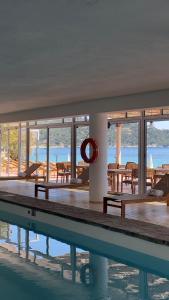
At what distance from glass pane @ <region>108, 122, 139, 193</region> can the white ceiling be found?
2980 millimetres

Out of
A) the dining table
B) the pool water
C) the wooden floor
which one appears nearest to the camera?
the pool water

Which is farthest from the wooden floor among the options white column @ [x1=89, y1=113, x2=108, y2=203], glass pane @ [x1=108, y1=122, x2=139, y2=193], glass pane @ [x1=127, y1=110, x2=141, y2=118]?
glass pane @ [x1=127, y1=110, x2=141, y2=118]

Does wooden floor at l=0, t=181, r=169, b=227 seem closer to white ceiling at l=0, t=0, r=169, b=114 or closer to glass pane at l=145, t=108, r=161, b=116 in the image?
glass pane at l=145, t=108, r=161, b=116

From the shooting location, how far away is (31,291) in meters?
4.53

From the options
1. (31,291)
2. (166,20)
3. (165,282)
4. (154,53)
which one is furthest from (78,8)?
(165,282)

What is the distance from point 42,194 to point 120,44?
719 centimetres

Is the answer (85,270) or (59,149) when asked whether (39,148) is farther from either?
(85,270)

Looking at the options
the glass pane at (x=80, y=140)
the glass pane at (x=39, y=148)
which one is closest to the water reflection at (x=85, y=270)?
the glass pane at (x=80, y=140)

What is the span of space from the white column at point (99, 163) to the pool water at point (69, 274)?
279 cm

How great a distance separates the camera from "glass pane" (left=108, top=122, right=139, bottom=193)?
10.8 m

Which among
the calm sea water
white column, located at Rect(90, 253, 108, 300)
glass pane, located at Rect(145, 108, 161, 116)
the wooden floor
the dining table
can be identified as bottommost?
white column, located at Rect(90, 253, 108, 300)

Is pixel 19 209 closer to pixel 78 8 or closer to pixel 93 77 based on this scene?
pixel 93 77

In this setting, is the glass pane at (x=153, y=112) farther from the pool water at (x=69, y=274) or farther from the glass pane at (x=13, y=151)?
the glass pane at (x=13, y=151)

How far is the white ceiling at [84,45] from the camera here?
3.34 m
